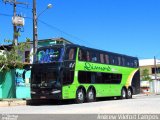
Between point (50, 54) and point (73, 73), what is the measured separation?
200cm

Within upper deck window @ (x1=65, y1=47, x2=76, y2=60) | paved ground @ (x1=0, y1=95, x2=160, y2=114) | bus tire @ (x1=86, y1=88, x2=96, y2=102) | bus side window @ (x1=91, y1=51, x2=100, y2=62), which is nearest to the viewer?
paved ground @ (x1=0, y1=95, x2=160, y2=114)

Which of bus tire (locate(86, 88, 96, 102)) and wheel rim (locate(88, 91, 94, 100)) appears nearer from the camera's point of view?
bus tire (locate(86, 88, 96, 102))

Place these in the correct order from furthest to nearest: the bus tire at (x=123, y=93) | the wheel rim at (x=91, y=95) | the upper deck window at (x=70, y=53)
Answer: the bus tire at (x=123, y=93) → the wheel rim at (x=91, y=95) → the upper deck window at (x=70, y=53)

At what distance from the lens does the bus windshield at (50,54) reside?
26.4 meters

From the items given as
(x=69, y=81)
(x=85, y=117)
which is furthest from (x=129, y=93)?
(x=85, y=117)

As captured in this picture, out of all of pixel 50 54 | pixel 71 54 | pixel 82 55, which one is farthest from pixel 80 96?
pixel 50 54

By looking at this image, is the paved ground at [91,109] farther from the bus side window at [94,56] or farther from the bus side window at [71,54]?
the bus side window at [94,56]

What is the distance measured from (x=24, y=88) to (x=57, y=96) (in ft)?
24.7

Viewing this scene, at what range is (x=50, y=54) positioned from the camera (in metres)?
26.8

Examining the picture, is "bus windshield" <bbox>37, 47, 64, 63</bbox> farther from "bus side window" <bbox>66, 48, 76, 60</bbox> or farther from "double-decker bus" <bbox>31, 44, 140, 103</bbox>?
"bus side window" <bbox>66, 48, 76, 60</bbox>

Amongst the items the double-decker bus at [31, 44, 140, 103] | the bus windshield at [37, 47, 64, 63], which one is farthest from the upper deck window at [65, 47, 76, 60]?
the bus windshield at [37, 47, 64, 63]

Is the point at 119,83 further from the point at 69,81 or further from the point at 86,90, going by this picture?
the point at 69,81

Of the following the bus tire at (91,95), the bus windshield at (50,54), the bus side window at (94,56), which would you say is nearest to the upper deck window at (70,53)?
the bus windshield at (50,54)

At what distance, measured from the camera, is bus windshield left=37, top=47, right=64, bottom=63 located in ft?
86.7
